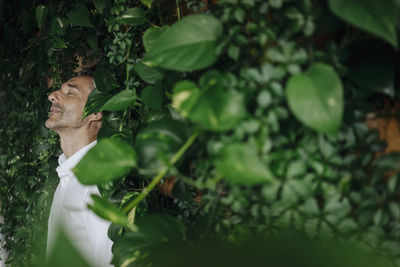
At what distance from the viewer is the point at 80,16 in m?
0.98

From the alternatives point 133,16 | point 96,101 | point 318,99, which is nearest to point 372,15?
point 318,99

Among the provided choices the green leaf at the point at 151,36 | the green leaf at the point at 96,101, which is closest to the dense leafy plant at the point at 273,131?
the green leaf at the point at 151,36

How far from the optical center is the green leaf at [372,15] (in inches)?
13.1

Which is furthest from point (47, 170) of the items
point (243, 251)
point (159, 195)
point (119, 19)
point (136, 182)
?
point (243, 251)

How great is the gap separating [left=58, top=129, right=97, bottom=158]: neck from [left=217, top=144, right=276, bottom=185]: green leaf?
83 centimetres

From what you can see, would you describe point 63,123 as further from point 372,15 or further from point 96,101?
point 372,15

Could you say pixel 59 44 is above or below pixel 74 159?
above

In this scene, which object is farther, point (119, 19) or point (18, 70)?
point (18, 70)

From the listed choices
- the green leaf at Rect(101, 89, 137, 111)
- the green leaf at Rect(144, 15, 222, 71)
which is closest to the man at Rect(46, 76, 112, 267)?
the green leaf at Rect(101, 89, 137, 111)

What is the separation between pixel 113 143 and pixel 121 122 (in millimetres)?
331

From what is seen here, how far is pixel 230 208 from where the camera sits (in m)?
0.50

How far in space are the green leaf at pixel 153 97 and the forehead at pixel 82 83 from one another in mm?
526

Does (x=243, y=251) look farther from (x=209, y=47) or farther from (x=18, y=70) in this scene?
(x=18, y=70)

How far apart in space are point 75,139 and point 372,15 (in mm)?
1014
